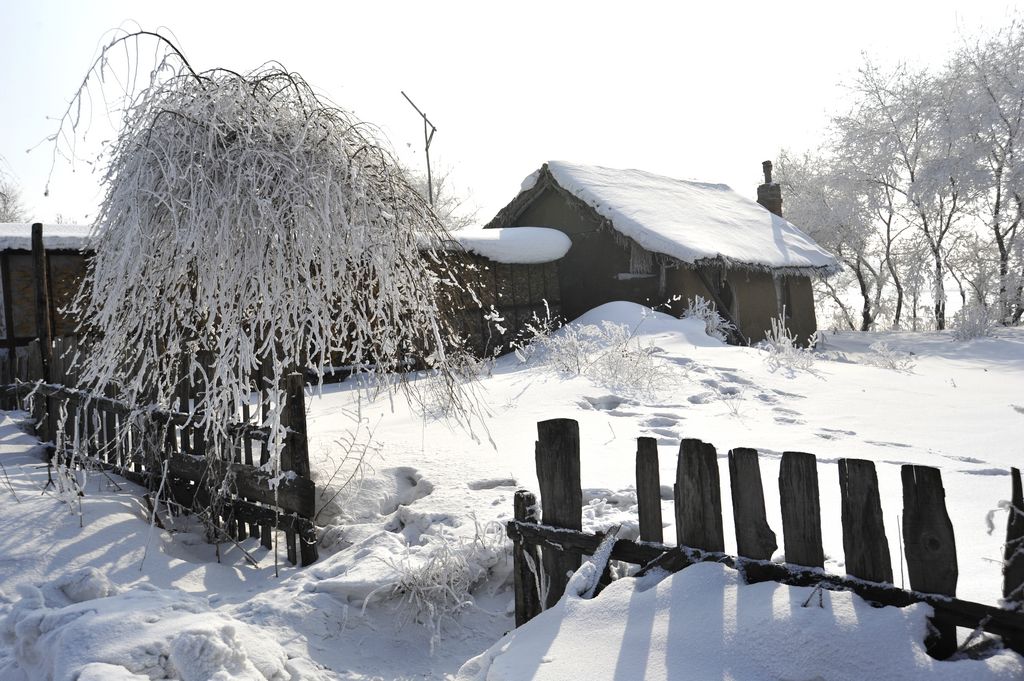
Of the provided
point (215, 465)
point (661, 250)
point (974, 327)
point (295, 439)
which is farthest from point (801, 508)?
point (974, 327)

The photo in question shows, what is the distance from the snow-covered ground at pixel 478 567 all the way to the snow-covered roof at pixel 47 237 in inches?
121

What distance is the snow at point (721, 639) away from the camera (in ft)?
6.15

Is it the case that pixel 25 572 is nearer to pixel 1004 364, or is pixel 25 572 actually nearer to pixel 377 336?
pixel 377 336

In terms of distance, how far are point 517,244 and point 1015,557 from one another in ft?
39.6

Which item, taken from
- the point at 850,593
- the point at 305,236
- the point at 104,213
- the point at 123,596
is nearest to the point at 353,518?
the point at 123,596

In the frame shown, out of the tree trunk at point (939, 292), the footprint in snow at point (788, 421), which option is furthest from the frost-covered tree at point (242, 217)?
the tree trunk at point (939, 292)

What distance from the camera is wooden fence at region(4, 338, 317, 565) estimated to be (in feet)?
13.7

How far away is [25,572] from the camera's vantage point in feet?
12.3

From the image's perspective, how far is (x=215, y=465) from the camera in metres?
4.57

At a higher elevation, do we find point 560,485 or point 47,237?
point 47,237

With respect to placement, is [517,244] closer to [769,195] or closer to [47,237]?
[47,237]

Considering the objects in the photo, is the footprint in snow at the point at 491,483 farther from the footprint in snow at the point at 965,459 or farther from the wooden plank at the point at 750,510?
the footprint in snow at the point at 965,459

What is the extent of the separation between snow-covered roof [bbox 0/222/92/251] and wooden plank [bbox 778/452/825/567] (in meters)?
8.96

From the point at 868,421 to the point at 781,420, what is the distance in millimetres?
725
